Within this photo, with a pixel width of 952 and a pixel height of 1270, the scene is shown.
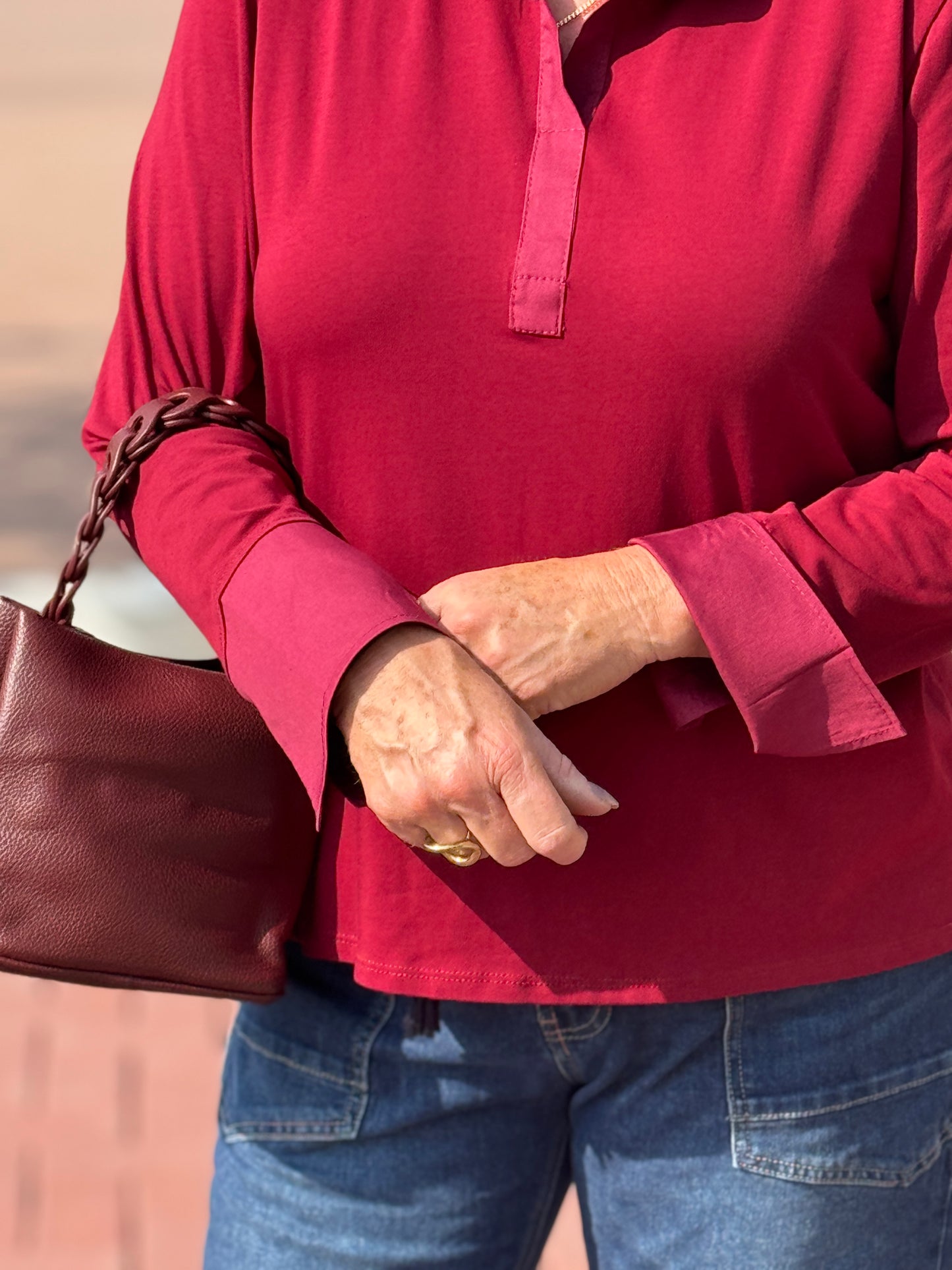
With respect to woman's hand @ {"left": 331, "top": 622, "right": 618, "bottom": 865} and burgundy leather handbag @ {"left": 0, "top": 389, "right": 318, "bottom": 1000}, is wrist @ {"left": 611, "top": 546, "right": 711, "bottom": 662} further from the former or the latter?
burgundy leather handbag @ {"left": 0, "top": 389, "right": 318, "bottom": 1000}

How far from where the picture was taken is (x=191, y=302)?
1390 mm

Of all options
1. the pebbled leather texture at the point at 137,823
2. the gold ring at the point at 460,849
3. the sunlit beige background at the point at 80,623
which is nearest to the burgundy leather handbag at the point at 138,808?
the pebbled leather texture at the point at 137,823

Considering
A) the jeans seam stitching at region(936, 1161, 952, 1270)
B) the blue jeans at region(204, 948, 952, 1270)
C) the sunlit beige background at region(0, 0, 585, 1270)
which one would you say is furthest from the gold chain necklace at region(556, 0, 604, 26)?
the sunlit beige background at region(0, 0, 585, 1270)

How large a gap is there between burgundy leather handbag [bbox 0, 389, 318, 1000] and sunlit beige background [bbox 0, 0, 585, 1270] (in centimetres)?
170

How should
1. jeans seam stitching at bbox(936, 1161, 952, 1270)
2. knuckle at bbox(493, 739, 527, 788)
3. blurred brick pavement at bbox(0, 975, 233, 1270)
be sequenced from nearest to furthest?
knuckle at bbox(493, 739, 527, 788) < jeans seam stitching at bbox(936, 1161, 952, 1270) < blurred brick pavement at bbox(0, 975, 233, 1270)

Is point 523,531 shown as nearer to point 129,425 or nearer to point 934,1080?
point 129,425

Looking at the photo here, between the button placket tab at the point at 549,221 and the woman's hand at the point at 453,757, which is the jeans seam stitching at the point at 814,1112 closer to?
the woman's hand at the point at 453,757

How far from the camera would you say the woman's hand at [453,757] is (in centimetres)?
120

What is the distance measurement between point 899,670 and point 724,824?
203mm

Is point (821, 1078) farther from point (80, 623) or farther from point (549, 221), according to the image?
point (80, 623)

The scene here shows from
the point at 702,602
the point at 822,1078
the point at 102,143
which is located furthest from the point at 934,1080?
the point at 102,143

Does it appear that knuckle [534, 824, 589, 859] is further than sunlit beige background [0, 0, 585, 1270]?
No

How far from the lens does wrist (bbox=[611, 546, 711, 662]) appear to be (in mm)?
1255

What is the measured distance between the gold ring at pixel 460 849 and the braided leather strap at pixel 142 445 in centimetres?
35
